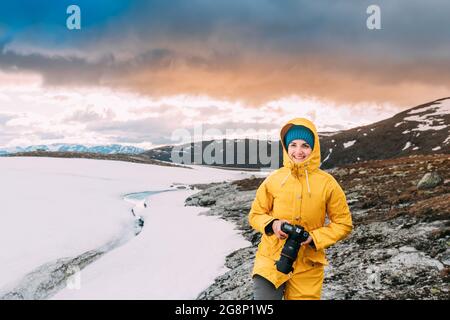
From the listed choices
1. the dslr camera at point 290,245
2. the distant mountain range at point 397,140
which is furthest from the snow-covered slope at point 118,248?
the distant mountain range at point 397,140

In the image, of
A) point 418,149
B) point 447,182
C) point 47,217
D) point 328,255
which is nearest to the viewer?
point 328,255

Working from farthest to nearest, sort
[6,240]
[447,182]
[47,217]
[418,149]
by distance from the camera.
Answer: [418,149], [47,217], [447,182], [6,240]

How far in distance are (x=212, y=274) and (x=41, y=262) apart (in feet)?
24.4

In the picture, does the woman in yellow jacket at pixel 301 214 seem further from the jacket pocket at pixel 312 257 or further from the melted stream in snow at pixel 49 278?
the melted stream in snow at pixel 49 278

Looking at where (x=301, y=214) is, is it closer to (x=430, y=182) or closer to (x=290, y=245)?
(x=290, y=245)

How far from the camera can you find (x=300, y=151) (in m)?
4.88

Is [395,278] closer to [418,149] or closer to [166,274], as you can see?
[166,274]

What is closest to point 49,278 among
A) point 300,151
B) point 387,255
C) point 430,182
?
point 387,255

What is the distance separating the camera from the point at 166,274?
1224cm

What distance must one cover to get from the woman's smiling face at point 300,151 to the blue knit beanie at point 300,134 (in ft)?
0.16

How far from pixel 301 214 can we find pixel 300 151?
2.82ft
